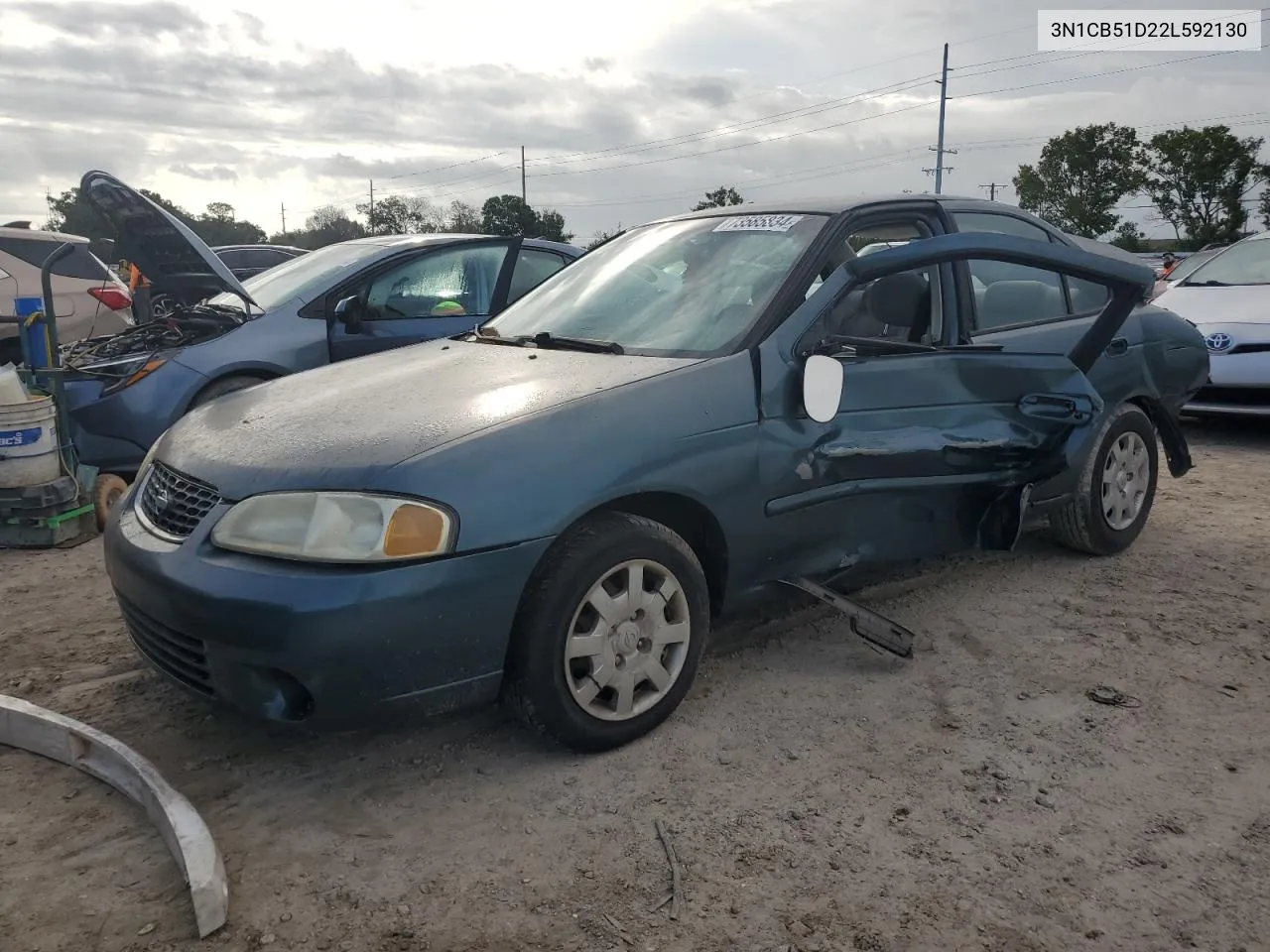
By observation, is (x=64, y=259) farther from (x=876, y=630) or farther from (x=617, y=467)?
(x=876, y=630)

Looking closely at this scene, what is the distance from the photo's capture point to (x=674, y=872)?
2400 mm

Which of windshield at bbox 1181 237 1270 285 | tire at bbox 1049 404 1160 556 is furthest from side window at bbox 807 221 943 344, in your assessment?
windshield at bbox 1181 237 1270 285

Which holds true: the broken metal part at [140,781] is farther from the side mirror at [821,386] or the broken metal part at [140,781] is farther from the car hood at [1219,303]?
the car hood at [1219,303]

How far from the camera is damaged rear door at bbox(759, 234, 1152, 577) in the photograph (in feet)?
10.8

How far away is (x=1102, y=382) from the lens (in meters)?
4.48

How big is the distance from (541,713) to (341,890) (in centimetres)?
68

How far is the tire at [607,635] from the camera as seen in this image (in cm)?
274

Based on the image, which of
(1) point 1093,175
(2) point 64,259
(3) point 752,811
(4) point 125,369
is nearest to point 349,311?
(4) point 125,369

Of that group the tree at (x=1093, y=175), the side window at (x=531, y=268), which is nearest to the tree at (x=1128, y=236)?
the tree at (x=1093, y=175)

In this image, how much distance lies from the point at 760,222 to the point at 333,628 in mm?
2200

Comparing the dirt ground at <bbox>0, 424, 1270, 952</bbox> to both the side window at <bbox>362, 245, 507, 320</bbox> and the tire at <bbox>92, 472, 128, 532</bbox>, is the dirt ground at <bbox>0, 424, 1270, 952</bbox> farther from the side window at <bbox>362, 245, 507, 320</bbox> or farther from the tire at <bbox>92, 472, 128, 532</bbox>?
the side window at <bbox>362, 245, 507, 320</bbox>

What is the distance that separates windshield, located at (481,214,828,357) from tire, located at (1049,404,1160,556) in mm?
1838

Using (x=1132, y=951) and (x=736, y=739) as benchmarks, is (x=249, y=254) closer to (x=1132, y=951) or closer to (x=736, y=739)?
(x=736, y=739)

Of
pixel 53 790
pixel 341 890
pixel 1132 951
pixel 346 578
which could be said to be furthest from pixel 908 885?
pixel 53 790
